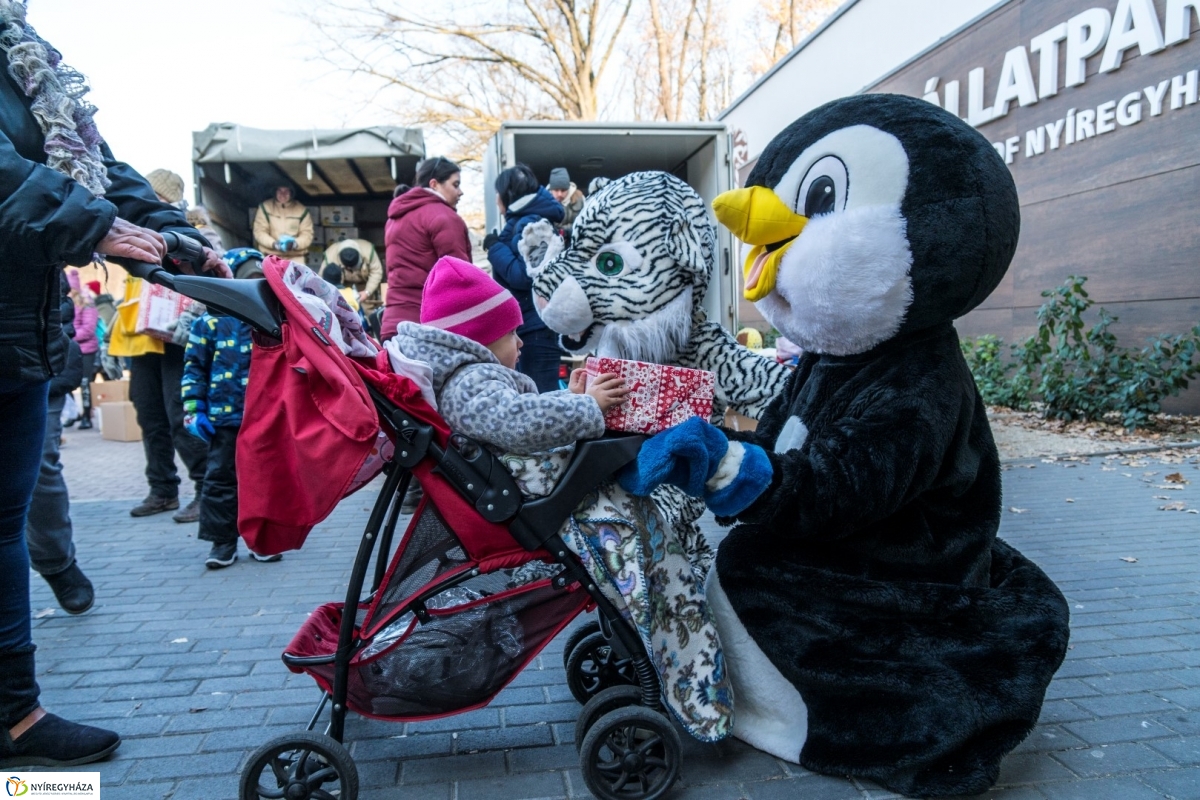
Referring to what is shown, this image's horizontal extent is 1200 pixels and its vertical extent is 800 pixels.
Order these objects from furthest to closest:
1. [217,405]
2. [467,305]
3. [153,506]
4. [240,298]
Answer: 1. [153,506]
2. [217,405]
3. [467,305]
4. [240,298]

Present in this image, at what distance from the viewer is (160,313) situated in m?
4.80

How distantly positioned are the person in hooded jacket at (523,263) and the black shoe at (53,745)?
2776 millimetres

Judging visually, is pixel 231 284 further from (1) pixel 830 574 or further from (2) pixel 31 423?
(1) pixel 830 574

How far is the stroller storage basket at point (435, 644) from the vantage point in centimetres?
219

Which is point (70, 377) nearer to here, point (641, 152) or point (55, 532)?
point (55, 532)

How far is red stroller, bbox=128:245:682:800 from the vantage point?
2.06 metres

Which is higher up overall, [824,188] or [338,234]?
[338,234]

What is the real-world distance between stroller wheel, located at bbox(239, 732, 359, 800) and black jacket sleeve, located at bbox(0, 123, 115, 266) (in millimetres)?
1258

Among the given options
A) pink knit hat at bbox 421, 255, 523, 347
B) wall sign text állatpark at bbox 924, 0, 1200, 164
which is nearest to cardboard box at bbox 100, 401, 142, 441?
pink knit hat at bbox 421, 255, 523, 347

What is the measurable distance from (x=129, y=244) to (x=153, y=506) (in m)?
4.10

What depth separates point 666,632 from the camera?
7.32 feet

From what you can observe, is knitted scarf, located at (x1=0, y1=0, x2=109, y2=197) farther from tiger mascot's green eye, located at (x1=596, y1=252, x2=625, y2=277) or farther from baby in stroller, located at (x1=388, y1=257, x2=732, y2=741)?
tiger mascot's green eye, located at (x1=596, y1=252, x2=625, y2=277)

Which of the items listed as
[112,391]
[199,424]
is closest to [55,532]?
[199,424]

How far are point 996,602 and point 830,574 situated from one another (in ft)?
1.40
